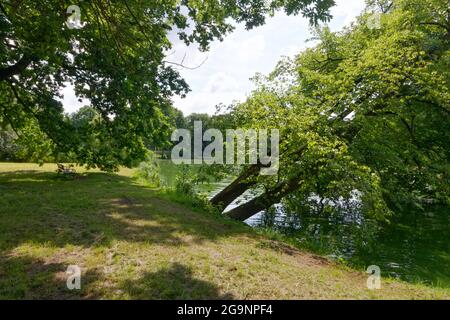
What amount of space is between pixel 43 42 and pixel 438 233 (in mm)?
17543

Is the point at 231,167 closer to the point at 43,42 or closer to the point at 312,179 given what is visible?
the point at 312,179

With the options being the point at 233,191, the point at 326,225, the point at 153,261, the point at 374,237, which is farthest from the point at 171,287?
the point at 326,225

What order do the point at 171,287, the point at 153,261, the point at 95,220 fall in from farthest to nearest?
the point at 95,220
the point at 153,261
the point at 171,287

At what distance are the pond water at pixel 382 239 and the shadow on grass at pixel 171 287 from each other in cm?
578

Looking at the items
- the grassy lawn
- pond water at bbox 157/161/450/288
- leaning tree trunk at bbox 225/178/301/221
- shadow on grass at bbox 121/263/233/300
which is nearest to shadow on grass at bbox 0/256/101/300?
the grassy lawn

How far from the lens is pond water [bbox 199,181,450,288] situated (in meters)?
10.5

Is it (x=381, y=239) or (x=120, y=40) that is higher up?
(x=120, y=40)

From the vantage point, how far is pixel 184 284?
5.64 metres

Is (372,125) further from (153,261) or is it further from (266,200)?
(153,261)

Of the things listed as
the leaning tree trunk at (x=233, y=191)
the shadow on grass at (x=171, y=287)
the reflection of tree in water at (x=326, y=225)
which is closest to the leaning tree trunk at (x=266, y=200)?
the leaning tree trunk at (x=233, y=191)

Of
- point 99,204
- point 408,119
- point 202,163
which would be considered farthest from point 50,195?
point 408,119

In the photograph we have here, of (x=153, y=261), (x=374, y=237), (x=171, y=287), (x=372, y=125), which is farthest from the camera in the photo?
(x=372, y=125)

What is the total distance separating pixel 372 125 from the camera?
1293 centimetres

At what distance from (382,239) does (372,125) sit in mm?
5012
